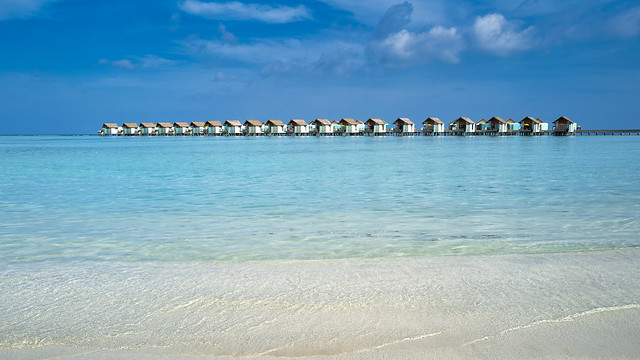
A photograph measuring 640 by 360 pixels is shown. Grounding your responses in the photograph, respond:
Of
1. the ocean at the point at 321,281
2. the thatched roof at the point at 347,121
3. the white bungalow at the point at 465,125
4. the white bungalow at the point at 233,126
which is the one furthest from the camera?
the white bungalow at the point at 233,126

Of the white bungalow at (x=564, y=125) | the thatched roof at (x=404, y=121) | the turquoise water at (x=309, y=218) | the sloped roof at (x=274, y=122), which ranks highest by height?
the sloped roof at (x=274, y=122)

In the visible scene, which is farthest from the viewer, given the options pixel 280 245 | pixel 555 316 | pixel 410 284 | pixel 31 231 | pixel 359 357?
pixel 31 231

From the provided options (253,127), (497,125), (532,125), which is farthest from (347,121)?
(532,125)

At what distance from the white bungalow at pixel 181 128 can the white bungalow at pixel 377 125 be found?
6193 centimetres

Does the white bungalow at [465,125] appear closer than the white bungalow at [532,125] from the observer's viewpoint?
No

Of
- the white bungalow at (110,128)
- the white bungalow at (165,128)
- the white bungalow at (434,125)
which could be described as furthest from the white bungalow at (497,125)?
the white bungalow at (110,128)

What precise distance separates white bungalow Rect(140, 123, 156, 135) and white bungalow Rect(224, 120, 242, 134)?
3464 centimetres

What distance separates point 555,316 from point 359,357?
1.53 meters

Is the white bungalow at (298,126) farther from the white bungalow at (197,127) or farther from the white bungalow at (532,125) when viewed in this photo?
the white bungalow at (532,125)

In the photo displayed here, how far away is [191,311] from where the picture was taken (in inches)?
137

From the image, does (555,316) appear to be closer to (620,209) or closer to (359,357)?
(359,357)

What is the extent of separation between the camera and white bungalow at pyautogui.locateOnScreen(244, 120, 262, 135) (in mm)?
133375

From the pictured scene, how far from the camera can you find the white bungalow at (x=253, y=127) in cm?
13338

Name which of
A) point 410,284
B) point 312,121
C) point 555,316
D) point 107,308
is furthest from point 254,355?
point 312,121
